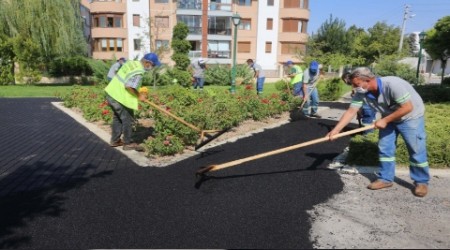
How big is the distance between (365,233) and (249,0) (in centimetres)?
3853

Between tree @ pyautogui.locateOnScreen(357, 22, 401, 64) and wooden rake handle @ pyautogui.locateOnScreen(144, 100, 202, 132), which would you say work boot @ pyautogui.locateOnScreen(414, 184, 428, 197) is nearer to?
wooden rake handle @ pyautogui.locateOnScreen(144, 100, 202, 132)

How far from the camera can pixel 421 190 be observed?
4.07m

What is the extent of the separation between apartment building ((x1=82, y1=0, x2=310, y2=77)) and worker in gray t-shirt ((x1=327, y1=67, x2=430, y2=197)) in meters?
33.6

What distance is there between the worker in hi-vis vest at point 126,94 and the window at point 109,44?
1367 inches

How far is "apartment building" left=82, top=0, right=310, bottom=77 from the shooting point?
37188 millimetres

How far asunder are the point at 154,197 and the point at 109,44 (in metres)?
37.7

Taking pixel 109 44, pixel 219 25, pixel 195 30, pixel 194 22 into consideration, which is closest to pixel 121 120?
pixel 195 30

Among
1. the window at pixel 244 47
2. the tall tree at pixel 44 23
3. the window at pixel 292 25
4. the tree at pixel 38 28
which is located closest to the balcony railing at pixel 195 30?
the window at pixel 244 47

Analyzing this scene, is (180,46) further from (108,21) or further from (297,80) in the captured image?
(297,80)

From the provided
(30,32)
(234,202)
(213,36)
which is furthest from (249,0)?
(234,202)

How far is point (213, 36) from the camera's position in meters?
37.9

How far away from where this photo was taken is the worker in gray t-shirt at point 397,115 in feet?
12.6

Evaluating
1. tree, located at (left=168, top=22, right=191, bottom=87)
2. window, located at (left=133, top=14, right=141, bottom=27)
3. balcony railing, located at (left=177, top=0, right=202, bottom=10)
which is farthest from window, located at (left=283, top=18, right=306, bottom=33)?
tree, located at (left=168, top=22, right=191, bottom=87)

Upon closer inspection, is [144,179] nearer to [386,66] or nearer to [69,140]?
[69,140]
